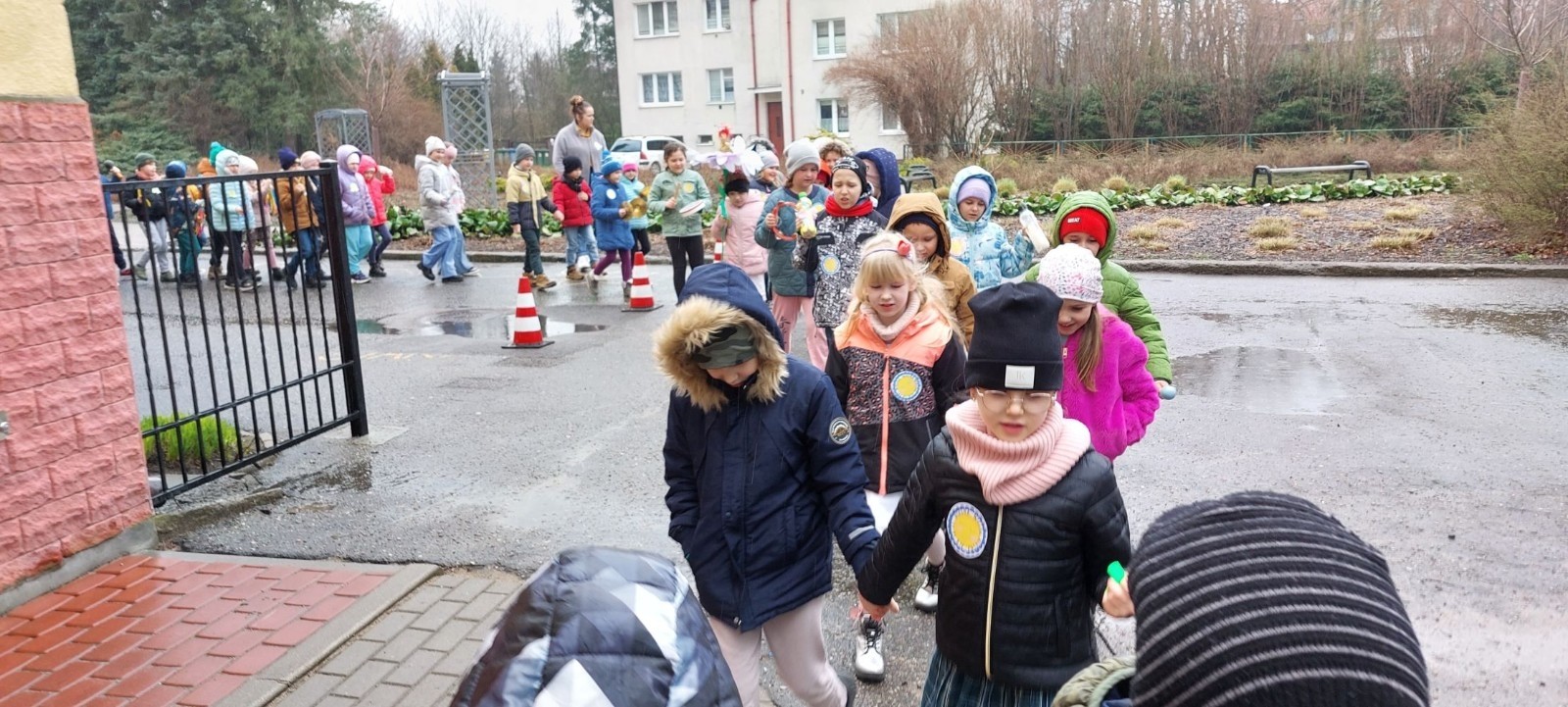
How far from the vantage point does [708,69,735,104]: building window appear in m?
47.5

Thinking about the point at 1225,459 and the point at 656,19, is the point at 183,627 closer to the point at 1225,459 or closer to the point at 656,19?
the point at 1225,459

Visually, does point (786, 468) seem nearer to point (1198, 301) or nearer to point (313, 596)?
point (313, 596)

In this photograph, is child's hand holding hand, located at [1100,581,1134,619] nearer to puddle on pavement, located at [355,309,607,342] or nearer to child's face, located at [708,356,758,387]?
child's face, located at [708,356,758,387]

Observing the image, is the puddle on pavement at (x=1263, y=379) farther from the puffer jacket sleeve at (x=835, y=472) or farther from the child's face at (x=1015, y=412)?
the child's face at (x=1015, y=412)

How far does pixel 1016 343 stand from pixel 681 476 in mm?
1248

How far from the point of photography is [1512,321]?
1006 centimetres

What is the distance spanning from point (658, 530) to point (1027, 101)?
27.3m

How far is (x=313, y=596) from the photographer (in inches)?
186

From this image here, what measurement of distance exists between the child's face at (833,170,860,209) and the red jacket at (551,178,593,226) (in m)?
8.17

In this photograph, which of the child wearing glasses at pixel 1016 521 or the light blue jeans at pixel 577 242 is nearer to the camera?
the child wearing glasses at pixel 1016 521

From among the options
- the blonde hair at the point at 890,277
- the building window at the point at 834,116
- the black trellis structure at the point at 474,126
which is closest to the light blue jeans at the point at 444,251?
the black trellis structure at the point at 474,126

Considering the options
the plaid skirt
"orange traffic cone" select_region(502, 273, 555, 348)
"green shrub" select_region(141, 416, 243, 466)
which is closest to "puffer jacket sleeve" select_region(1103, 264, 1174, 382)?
the plaid skirt

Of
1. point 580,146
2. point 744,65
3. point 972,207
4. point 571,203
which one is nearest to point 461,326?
point 571,203

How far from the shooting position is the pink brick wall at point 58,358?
461cm
